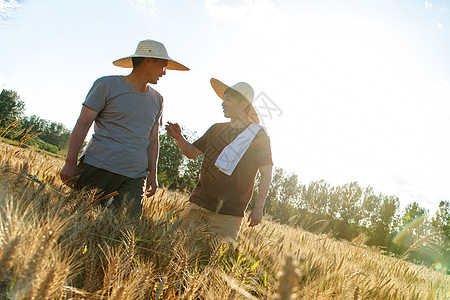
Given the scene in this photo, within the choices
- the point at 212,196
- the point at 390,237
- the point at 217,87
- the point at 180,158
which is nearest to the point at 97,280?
the point at 212,196

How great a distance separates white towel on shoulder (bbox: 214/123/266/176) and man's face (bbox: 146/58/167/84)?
1231 millimetres

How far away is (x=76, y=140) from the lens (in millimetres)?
3314

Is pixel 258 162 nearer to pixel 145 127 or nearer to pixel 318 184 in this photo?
pixel 145 127

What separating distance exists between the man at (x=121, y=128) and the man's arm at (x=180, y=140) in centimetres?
30

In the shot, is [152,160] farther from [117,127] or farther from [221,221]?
[221,221]

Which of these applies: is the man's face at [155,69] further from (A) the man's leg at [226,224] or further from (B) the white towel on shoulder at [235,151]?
(A) the man's leg at [226,224]

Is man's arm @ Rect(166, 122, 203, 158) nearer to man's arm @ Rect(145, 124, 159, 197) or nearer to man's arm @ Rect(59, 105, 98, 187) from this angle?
man's arm @ Rect(145, 124, 159, 197)

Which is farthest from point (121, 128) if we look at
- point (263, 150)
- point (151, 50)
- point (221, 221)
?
point (263, 150)

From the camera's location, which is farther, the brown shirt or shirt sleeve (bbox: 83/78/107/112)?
the brown shirt

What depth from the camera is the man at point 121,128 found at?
3.46 m

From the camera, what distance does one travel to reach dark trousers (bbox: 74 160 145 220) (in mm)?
3428

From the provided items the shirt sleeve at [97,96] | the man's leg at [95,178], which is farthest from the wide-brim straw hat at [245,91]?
the man's leg at [95,178]

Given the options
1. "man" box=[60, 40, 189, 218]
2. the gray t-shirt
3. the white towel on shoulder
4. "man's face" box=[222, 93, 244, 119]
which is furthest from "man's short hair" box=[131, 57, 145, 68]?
the white towel on shoulder

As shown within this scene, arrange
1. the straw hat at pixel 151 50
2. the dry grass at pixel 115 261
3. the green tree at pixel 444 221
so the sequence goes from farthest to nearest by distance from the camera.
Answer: the green tree at pixel 444 221
the straw hat at pixel 151 50
the dry grass at pixel 115 261
